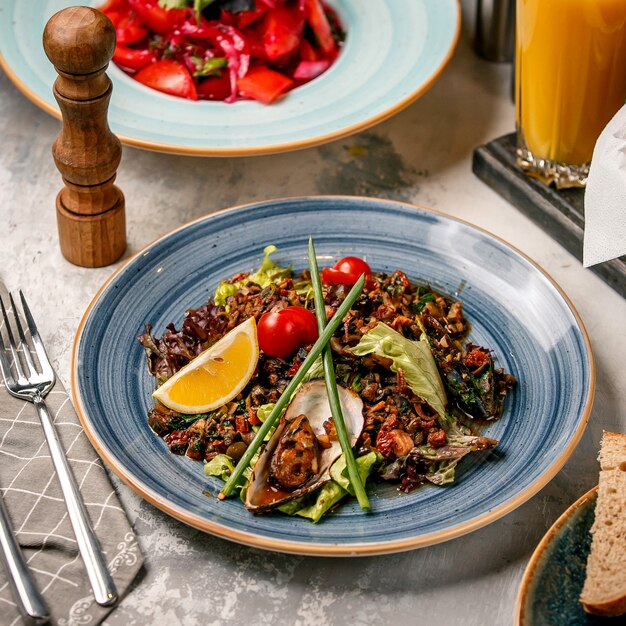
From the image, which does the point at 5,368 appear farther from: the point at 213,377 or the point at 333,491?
the point at 333,491

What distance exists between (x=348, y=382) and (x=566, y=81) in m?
1.24

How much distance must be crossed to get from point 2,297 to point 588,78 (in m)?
1.89

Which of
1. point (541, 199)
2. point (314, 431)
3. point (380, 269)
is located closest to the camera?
point (314, 431)

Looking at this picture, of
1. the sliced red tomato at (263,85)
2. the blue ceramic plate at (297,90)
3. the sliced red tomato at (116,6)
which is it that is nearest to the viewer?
the blue ceramic plate at (297,90)

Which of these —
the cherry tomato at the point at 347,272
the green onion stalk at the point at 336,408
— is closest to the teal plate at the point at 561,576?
the green onion stalk at the point at 336,408

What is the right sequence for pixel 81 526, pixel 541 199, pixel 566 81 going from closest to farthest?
pixel 81 526 → pixel 566 81 → pixel 541 199

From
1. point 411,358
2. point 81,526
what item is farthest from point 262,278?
point 81,526

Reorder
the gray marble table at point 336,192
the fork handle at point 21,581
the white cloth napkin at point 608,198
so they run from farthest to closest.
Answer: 1. the white cloth napkin at point 608,198
2. the gray marble table at point 336,192
3. the fork handle at point 21,581

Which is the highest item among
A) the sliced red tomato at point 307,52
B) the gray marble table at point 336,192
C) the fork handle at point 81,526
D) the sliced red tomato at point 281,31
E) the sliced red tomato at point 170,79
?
the sliced red tomato at point 281,31

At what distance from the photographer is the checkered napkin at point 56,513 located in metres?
1.85

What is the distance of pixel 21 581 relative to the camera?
1.83 m

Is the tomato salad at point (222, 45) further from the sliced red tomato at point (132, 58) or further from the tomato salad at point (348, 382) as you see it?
the tomato salad at point (348, 382)

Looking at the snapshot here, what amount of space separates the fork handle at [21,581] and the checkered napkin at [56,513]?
26 millimetres

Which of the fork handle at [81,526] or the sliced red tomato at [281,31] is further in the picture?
the sliced red tomato at [281,31]
